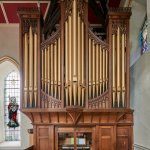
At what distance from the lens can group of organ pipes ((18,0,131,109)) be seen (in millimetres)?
8828

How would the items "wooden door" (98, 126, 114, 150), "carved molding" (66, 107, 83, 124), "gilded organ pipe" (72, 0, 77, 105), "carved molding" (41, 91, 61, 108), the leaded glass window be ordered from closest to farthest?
"carved molding" (66, 107, 83, 124) → "gilded organ pipe" (72, 0, 77, 105) → "carved molding" (41, 91, 61, 108) → "wooden door" (98, 126, 114, 150) → the leaded glass window

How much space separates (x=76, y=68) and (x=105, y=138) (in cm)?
204

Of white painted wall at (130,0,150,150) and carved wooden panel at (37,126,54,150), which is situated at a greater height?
white painted wall at (130,0,150,150)

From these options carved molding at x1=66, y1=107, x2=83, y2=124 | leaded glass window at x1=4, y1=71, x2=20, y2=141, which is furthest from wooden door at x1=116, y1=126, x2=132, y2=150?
leaded glass window at x1=4, y1=71, x2=20, y2=141

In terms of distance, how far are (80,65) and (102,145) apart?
220cm

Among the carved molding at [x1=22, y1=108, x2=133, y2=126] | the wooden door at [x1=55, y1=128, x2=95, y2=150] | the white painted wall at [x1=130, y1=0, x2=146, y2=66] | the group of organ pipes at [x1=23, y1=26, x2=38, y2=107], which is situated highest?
the white painted wall at [x1=130, y1=0, x2=146, y2=66]

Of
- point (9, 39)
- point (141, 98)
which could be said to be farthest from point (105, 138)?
point (9, 39)

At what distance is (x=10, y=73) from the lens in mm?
13016

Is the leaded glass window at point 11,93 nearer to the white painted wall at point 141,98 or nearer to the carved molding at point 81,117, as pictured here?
the carved molding at point 81,117

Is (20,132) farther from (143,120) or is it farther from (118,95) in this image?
(143,120)

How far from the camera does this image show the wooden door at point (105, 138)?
9.20 meters

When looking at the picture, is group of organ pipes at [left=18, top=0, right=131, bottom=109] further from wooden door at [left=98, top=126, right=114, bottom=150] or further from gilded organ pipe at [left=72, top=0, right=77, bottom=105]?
wooden door at [left=98, top=126, right=114, bottom=150]

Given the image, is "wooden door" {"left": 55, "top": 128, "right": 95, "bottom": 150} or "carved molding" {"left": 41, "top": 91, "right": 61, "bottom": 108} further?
"wooden door" {"left": 55, "top": 128, "right": 95, "bottom": 150}

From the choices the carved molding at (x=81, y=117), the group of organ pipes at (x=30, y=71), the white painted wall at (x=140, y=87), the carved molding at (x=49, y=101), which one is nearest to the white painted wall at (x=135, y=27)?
the white painted wall at (x=140, y=87)
